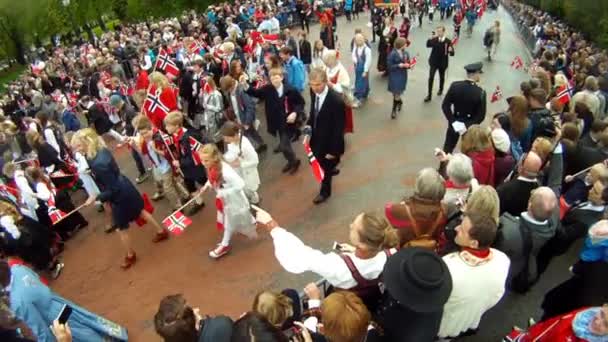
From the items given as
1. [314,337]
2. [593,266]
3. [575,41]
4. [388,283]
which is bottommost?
[575,41]

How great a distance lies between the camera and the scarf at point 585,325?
8.13 feet

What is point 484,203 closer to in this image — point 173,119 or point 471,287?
point 471,287

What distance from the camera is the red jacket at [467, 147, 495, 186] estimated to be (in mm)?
4527

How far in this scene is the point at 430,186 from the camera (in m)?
3.53

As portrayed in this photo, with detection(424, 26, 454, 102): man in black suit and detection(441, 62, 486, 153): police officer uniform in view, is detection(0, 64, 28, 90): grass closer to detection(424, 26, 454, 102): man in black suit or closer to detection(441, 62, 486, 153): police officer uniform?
detection(424, 26, 454, 102): man in black suit

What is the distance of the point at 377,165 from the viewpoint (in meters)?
7.55

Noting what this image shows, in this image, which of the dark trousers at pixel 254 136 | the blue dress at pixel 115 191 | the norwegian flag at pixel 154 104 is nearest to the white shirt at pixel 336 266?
the blue dress at pixel 115 191

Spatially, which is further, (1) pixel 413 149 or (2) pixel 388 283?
(1) pixel 413 149

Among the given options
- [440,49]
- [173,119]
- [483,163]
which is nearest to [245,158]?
[173,119]

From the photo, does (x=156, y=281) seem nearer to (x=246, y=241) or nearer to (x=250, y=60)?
(x=246, y=241)

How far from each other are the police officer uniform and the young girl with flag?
3.41 m

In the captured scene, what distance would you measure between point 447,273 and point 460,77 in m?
10.4

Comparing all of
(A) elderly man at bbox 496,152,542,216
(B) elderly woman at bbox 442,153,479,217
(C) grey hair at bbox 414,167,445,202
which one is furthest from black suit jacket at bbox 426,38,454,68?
(C) grey hair at bbox 414,167,445,202

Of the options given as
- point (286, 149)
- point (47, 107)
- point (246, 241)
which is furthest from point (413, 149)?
point (47, 107)
